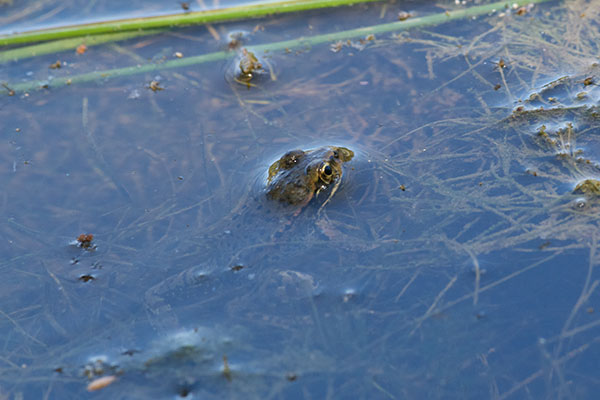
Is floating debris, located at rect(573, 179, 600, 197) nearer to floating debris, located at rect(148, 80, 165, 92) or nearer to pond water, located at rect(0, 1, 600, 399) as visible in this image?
pond water, located at rect(0, 1, 600, 399)

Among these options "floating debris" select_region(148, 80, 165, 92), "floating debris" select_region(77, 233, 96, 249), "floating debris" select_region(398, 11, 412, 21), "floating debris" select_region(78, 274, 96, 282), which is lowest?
"floating debris" select_region(78, 274, 96, 282)

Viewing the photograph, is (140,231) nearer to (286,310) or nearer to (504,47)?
(286,310)

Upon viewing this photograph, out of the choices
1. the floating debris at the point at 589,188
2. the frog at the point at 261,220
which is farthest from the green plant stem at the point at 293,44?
the floating debris at the point at 589,188

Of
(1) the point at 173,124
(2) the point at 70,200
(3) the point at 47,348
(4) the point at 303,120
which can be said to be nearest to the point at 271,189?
(4) the point at 303,120

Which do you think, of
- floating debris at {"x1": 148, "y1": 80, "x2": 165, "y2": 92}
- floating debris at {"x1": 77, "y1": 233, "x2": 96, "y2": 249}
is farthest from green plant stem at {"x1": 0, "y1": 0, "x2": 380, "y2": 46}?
floating debris at {"x1": 77, "y1": 233, "x2": 96, "y2": 249}

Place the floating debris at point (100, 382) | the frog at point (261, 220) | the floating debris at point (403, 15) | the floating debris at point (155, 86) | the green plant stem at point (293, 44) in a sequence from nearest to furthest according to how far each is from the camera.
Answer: the floating debris at point (100, 382) < the frog at point (261, 220) < the floating debris at point (155, 86) < the green plant stem at point (293, 44) < the floating debris at point (403, 15)

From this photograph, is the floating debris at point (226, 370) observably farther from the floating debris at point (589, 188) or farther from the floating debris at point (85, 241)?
the floating debris at point (589, 188)

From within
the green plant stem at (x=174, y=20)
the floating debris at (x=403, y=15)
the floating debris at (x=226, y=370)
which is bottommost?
the floating debris at (x=226, y=370)
